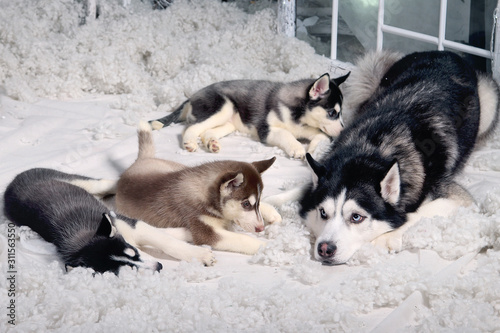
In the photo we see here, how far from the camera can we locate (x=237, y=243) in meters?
3.01

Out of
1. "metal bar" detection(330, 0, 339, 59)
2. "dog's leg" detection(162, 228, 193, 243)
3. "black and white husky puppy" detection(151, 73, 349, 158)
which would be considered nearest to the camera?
"dog's leg" detection(162, 228, 193, 243)

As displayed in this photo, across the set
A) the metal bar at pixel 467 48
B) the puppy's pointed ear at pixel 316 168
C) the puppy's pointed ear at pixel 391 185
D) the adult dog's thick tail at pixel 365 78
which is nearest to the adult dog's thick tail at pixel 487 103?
the metal bar at pixel 467 48

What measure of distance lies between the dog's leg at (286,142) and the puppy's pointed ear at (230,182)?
1.20 meters

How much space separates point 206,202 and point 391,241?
Answer: 0.91 m

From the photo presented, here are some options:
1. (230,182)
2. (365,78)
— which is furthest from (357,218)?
(365,78)

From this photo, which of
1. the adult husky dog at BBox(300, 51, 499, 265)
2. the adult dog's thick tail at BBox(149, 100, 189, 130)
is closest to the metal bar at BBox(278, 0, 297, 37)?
Result: the adult dog's thick tail at BBox(149, 100, 189, 130)

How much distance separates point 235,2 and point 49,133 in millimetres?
2646

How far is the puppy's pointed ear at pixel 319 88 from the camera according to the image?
426 cm

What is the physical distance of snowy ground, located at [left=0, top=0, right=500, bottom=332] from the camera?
7.84ft

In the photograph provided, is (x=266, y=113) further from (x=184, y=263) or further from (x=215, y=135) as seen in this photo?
(x=184, y=263)

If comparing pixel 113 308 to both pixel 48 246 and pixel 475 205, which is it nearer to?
pixel 48 246

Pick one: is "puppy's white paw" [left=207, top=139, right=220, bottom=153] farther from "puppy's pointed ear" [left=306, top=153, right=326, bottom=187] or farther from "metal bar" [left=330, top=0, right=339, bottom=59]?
"metal bar" [left=330, top=0, right=339, bottom=59]

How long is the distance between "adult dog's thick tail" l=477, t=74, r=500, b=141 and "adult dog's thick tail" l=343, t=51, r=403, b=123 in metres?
0.68

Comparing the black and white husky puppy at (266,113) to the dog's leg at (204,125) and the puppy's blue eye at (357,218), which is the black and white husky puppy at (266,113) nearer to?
the dog's leg at (204,125)
